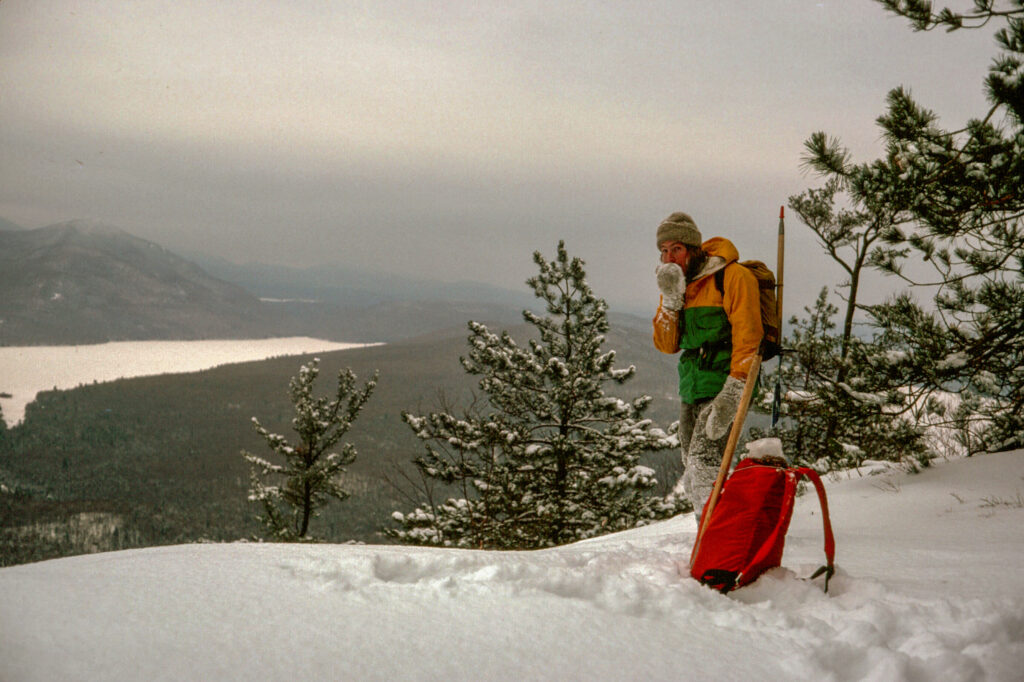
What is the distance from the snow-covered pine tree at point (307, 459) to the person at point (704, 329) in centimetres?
2090

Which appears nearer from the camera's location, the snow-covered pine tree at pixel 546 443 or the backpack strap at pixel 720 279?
the backpack strap at pixel 720 279

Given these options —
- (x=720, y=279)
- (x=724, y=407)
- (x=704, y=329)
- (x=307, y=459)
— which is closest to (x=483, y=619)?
(x=724, y=407)

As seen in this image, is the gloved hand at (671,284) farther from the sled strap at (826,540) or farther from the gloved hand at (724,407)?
the sled strap at (826,540)

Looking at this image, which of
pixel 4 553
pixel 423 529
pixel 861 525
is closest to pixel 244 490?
pixel 4 553

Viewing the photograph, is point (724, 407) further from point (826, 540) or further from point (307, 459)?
point (307, 459)

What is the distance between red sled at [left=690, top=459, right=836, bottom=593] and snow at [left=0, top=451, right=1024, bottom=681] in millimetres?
79

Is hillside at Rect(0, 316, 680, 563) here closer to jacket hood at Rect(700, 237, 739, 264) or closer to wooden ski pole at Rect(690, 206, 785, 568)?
jacket hood at Rect(700, 237, 739, 264)

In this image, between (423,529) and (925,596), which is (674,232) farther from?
(423,529)

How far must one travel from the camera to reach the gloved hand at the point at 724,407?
3340 mm

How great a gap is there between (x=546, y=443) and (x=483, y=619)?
39.1 feet

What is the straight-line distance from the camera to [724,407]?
11.0ft

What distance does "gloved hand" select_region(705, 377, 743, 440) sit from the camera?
334 centimetres

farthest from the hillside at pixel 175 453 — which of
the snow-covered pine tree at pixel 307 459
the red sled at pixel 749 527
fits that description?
the red sled at pixel 749 527

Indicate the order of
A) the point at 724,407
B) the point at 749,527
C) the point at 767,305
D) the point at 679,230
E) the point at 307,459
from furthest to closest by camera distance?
the point at 307,459 < the point at 679,230 < the point at 767,305 < the point at 724,407 < the point at 749,527
